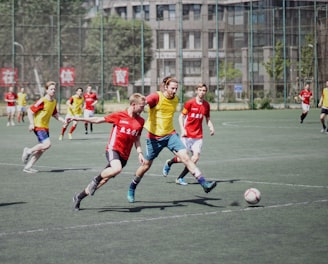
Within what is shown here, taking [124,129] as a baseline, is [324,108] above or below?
above

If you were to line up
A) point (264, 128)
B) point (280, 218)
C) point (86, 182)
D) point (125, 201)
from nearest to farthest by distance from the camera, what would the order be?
point (280, 218) < point (125, 201) < point (86, 182) < point (264, 128)

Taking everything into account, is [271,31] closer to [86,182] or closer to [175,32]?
[175,32]

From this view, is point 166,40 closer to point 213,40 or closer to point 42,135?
point 213,40

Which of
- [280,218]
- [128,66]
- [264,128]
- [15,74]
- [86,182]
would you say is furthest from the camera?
[128,66]

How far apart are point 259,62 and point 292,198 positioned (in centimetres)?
5386

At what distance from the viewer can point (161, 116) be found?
537 inches

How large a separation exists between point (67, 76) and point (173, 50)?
15.6 metres

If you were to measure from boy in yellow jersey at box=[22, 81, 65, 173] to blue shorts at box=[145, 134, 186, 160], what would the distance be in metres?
5.23

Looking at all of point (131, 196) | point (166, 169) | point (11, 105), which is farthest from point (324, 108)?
point (131, 196)

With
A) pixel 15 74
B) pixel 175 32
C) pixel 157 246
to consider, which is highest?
pixel 175 32

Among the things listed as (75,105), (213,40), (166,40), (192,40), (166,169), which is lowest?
(166,169)

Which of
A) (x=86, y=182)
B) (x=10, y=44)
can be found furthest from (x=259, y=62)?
(x=86, y=182)

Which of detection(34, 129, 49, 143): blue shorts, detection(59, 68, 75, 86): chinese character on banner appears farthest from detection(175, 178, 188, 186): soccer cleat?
detection(59, 68, 75, 86): chinese character on banner

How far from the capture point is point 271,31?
213ft
